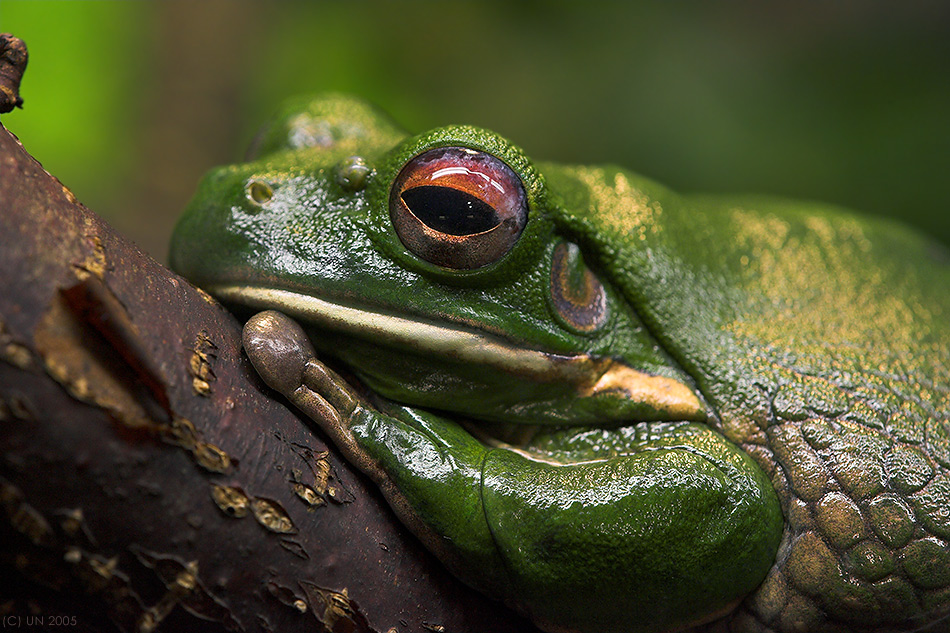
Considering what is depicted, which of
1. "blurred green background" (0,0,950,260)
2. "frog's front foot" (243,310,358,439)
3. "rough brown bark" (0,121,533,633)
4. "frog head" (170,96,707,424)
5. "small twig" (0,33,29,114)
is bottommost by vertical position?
"rough brown bark" (0,121,533,633)

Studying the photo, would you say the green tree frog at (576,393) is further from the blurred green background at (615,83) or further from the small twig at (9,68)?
the blurred green background at (615,83)

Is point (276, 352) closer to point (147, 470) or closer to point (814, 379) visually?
point (147, 470)

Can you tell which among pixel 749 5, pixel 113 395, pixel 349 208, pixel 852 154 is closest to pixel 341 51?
pixel 749 5

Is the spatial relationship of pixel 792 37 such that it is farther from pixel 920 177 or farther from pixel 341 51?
pixel 341 51

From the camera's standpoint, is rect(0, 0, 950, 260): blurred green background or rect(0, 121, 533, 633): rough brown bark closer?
rect(0, 121, 533, 633): rough brown bark

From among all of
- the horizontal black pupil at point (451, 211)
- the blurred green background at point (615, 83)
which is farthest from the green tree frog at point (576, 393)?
the blurred green background at point (615, 83)

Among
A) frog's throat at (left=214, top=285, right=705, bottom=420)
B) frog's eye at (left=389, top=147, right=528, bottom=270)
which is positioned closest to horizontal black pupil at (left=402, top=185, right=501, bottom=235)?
frog's eye at (left=389, top=147, right=528, bottom=270)

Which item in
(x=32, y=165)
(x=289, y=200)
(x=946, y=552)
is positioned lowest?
(x=32, y=165)

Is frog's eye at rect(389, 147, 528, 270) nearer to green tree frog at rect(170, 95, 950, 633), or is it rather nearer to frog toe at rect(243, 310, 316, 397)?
green tree frog at rect(170, 95, 950, 633)
